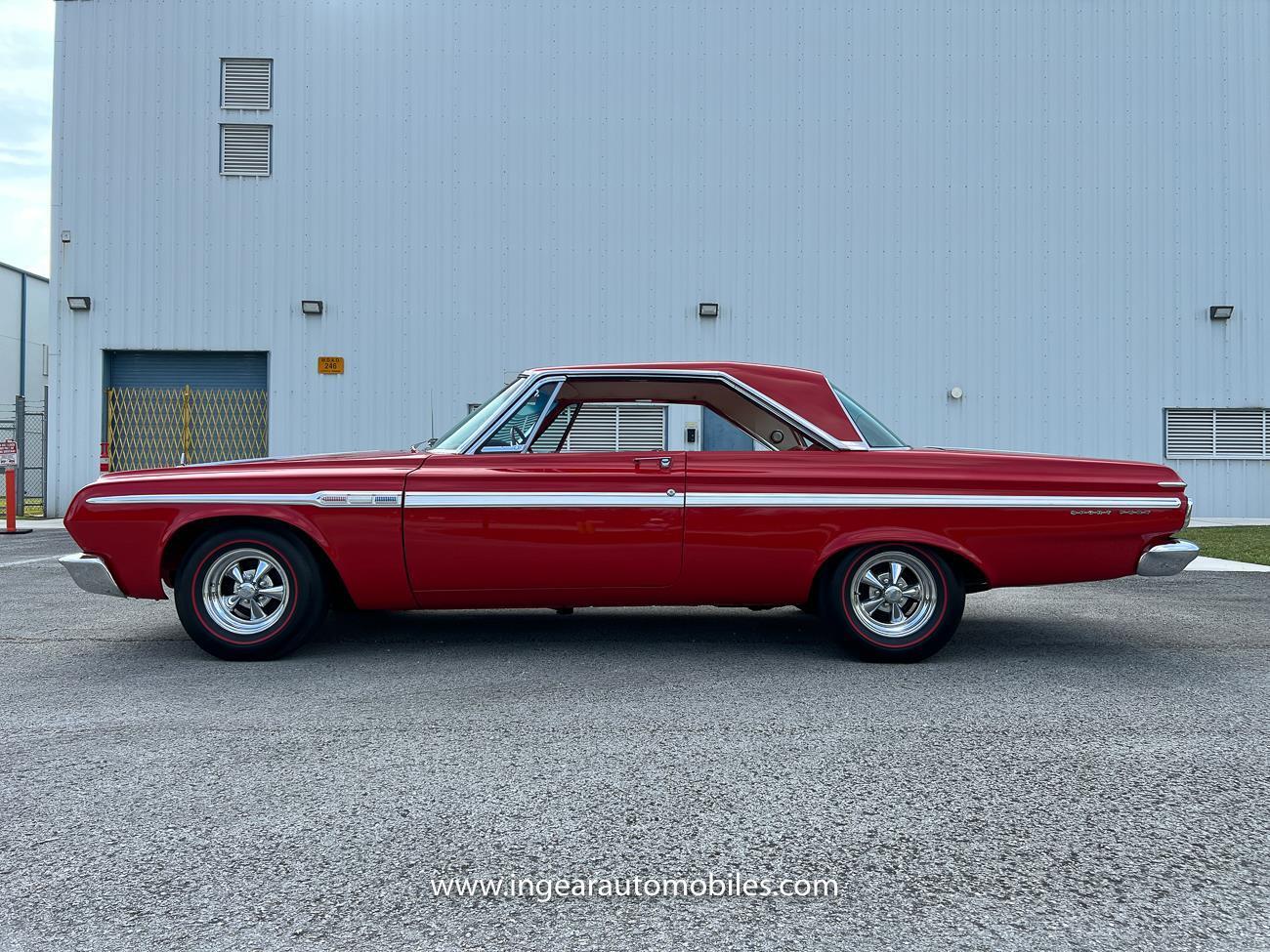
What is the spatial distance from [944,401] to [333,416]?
9753 mm

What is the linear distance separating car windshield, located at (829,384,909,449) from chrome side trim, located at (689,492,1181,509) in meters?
0.35

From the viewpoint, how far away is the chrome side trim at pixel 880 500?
4562 millimetres

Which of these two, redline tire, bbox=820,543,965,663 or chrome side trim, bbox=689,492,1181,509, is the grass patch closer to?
chrome side trim, bbox=689,492,1181,509

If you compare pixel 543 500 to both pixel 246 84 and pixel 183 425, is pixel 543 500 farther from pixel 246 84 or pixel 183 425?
pixel 246 84

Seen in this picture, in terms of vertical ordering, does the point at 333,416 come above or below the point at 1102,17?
below

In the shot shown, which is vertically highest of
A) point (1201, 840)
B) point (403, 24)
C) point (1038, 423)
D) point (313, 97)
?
point (403, 24)

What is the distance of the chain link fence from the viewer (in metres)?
15.3

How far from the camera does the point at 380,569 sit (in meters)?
4.52

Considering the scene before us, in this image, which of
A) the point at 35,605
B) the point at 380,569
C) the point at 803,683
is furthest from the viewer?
the point at 35,605

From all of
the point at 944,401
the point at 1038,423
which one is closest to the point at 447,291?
the point at 944,401

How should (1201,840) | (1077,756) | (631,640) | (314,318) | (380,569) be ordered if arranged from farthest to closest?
(314,318)
(631,640)
(380,569)
(1077,756)
(1201,840)

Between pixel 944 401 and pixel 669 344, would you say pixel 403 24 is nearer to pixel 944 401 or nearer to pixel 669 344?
pixel 669 344

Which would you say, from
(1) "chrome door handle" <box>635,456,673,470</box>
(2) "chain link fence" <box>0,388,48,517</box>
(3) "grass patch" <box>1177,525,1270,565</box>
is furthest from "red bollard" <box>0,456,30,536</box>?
(3) "grass patch" <box>1177,525,1270,565</box>

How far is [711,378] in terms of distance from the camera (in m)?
4.97
